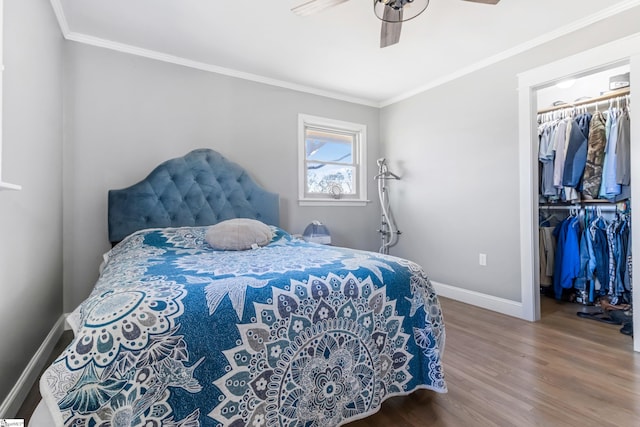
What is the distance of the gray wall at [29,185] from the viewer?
1400 millimetres

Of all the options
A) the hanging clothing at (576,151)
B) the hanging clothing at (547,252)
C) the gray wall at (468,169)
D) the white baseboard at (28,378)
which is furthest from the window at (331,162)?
the white baseboard at (28,378)

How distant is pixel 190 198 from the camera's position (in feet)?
9.30

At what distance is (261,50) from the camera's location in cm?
279

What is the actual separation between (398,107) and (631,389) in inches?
131

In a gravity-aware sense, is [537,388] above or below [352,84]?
below

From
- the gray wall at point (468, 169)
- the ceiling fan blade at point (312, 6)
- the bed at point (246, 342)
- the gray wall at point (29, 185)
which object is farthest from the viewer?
the gray wall at point (468, 169)

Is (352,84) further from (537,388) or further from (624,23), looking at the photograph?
(537,388)

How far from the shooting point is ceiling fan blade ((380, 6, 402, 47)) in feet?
6.21

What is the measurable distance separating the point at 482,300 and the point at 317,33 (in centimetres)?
287

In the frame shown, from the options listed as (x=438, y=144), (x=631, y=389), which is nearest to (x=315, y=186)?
(x=438, y=144)

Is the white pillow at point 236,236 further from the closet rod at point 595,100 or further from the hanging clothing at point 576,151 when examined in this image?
the closet rod at point 595,100

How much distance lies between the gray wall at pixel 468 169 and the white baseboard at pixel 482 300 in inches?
2.1

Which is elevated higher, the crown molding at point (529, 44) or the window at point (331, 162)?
the crown molding at point (529, 44)

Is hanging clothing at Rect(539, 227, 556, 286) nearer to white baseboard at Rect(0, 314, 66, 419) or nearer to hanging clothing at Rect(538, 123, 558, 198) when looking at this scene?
hanging clothing at Rect(538, 123, 558, 198)
